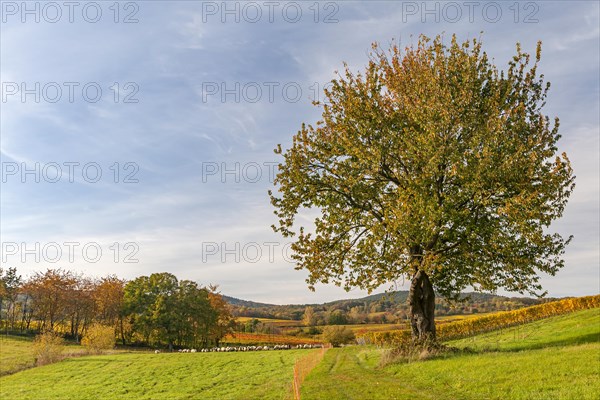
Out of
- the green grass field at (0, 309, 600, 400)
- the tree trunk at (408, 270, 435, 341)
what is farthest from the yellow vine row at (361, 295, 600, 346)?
the tree trunk at (408, 270, 435, 341)

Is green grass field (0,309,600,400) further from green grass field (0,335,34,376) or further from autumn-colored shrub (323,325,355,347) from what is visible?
autumn-colored shrub (323,325,355,347)

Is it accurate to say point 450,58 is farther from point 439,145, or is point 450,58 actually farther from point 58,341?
point 58,341

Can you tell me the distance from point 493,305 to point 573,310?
94312 mm

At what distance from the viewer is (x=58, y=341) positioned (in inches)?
2566

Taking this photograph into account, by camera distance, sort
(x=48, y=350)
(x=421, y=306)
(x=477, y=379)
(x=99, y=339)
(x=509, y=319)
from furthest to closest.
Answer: (x=99, y=339) < (x=48, y=350) < (x=509, y=319) < (x=421, y=306) < (x=477, y=379)

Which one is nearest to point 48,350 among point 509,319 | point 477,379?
point 509,319

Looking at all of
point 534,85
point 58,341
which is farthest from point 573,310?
point 58,341

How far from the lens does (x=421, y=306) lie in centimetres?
3025

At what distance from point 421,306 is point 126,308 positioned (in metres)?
77.5

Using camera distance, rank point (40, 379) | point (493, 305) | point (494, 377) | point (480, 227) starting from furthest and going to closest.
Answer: point (493, 305)
point (40, 379)
point (480, 227)
point (494, 377)

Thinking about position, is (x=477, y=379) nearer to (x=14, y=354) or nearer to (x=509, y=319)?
(x=509, y=319)

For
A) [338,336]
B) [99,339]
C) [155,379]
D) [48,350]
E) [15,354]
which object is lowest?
[338,336]

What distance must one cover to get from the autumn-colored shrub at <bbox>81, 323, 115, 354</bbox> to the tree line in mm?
11780

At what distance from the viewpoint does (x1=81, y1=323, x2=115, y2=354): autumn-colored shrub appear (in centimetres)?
7269
